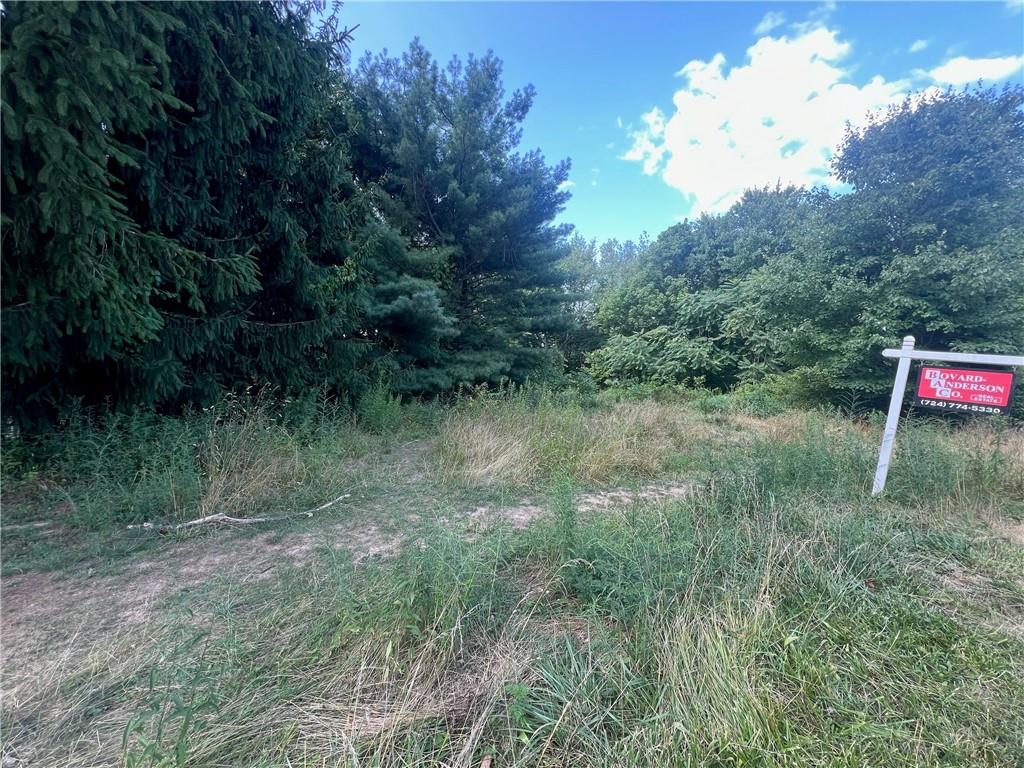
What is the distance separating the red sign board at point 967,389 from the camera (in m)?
3.09

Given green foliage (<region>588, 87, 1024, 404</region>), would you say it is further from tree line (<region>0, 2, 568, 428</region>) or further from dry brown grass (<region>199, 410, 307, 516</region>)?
dry brown grass (<region>199, 410, 307, 516</region>)

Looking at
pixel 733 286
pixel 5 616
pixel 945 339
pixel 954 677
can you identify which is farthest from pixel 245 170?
pixel 733 286

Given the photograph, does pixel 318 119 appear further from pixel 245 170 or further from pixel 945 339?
pixel 945 339

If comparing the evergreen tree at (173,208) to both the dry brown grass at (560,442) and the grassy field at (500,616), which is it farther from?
the dry brown grass at (560,442)

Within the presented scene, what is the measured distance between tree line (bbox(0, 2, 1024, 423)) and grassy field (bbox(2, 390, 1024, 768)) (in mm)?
1242

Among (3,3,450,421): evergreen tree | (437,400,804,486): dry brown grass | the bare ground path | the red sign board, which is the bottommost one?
the bare ground path

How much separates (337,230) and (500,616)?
17.5 ft

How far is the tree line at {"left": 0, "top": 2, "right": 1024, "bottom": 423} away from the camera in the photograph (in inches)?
109

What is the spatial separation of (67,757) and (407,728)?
1026mm

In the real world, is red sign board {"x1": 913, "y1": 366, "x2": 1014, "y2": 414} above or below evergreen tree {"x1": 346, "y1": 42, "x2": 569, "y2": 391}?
below

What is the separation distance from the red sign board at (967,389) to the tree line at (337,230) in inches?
205

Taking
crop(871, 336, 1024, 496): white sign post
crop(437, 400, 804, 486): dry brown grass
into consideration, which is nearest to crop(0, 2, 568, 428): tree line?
crop(437, 400, 804, 486): dry brown grass

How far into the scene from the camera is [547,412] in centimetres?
588

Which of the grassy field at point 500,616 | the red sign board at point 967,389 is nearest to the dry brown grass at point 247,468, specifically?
the grassy field at point 500,616
